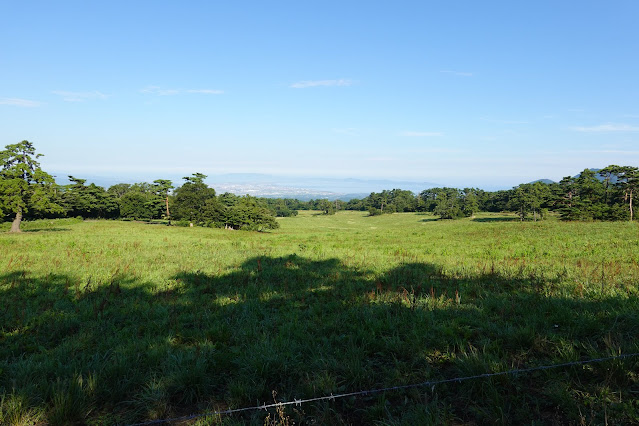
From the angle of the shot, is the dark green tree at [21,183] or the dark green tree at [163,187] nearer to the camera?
the dark green tree at [21,183]

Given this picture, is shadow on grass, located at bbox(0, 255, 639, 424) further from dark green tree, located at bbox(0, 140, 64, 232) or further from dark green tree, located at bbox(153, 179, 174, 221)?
dark green tree, located at bbox(153, 179, 174, 221)

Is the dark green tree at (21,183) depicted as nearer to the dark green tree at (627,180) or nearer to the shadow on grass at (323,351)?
the shadow on grass at (323,351)

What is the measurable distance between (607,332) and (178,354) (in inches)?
273

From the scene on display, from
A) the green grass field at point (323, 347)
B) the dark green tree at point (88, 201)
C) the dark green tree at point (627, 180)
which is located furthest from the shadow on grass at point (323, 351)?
the dark green tree at point (627, 180)

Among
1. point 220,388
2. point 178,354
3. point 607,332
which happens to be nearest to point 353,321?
point 220,388

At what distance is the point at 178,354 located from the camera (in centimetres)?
483

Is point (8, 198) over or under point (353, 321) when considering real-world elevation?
over

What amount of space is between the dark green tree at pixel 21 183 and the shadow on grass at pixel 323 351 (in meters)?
27.1

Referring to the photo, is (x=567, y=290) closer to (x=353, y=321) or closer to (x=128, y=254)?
(x=353, y=321)

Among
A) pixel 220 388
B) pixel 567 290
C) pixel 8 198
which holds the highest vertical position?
pixel 8 198

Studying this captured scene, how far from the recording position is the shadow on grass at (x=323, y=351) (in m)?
3.54

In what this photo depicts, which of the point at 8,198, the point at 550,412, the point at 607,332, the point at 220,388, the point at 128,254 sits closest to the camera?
the point at 550,412

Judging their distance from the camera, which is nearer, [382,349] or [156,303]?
[382,349]

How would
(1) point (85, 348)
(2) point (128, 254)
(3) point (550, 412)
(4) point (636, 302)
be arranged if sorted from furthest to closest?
1. (2) point (128, 254)
2. (4) point (636, 302)
3. (1) point (85, 348)
4. (3) point (550, 412)
